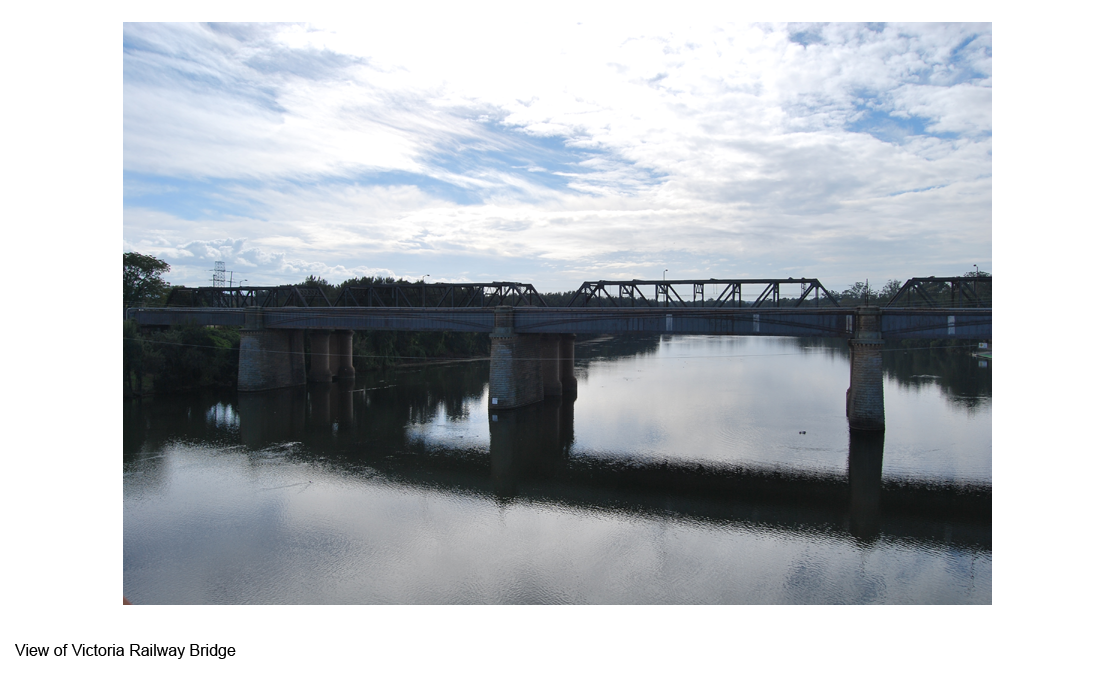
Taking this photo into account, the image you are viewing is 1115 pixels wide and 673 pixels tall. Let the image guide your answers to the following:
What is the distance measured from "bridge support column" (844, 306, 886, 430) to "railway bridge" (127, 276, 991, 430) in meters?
0.07

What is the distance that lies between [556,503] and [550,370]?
30479 millimetres

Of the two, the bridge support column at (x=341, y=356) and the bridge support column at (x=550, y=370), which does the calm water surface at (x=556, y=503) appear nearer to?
the bridge support column at (x=550, y=370)

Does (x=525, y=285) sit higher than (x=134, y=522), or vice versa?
(x=525, y=285)

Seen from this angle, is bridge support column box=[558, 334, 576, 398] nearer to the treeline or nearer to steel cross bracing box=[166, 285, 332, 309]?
steel cross bracing box=[166, 285, 332, 309]

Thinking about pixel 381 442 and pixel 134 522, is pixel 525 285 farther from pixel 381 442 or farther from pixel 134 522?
pixel 134 522

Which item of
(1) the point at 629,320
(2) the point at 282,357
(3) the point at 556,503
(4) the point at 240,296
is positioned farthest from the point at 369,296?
(3) the point at 556,503

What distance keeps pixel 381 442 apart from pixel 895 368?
3044 inches

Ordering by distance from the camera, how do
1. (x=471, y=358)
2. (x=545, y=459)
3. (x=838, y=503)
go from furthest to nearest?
(x=471, y=358) → (x=545, y=459) → (x=838, y=503)

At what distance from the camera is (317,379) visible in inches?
2598

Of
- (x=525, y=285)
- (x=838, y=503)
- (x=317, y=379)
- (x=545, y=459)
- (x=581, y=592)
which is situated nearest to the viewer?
(x=581, y=592)

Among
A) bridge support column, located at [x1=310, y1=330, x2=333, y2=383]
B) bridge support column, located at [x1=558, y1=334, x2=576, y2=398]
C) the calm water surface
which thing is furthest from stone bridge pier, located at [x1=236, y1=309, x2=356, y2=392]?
bridge support column, located at [x1=558, y1=334, x2=576, y2=398]

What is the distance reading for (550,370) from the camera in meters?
56.2

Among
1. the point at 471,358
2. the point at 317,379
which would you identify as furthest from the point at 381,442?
the point at 471,358

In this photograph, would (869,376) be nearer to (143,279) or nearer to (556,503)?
(556,503)
